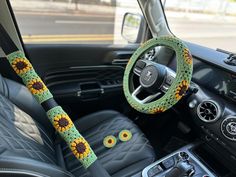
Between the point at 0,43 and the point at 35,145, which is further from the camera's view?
the point at 35,145

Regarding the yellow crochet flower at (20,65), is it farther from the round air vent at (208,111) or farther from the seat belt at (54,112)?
the round air vent at (208,111)

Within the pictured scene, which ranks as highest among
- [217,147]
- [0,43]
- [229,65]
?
[0,43]

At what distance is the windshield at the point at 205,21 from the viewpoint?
61.2 inches

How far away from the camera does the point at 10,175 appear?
665mm

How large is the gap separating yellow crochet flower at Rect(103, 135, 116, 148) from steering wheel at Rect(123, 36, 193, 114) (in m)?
0.31

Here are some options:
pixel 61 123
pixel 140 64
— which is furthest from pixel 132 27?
pixel 61 123

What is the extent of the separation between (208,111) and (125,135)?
44 cm

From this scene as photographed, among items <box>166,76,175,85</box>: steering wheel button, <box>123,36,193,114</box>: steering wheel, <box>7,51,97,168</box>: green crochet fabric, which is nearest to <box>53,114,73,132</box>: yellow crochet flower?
<box>7,51,97,168</box>: green crochet fabric

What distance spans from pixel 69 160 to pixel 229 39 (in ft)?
3.79

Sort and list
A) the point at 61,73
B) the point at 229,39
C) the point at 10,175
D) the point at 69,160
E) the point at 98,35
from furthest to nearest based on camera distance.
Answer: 1. the point at 98,35
2. the point at 61,73
3. the point at 229,39
4. the point at 69,160
5. the point at 10,175

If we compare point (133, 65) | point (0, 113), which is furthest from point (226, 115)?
point (0, 113)

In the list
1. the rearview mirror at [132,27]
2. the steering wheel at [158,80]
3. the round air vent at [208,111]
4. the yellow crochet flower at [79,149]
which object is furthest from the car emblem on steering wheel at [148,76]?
the rearview mirror at [132,27]

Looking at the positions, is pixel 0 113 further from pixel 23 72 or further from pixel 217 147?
pixel 217 147

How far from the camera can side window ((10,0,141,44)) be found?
182 centimetres
